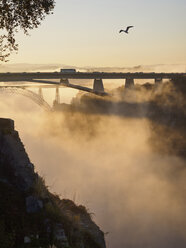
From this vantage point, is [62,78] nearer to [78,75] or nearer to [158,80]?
[78,75]

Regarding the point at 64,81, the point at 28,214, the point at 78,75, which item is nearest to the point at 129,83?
the point at 78,75

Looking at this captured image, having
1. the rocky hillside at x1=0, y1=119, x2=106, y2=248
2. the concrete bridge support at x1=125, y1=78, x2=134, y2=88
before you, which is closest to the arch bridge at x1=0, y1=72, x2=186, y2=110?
the concrete bridge support at x1=125, y1=78, x2=134, y2=88

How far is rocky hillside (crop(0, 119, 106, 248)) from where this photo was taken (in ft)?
44.4

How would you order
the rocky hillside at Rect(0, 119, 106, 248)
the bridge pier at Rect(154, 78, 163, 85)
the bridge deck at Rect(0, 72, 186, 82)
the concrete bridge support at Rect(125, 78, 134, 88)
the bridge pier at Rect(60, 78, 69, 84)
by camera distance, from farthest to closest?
the bridge pier at Rect(154, 78, 163, 85)
the concrete bridge support at Rect(125, 78, 134, 88)
the bridge pier at Rect(60, 78, 69, 84)
the bridge deck at Rect(0, 72, 186, 82)
the rocky hillside at Rect(0, 119, 106, 248)

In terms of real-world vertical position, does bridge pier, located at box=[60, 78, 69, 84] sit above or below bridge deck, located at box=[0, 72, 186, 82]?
below

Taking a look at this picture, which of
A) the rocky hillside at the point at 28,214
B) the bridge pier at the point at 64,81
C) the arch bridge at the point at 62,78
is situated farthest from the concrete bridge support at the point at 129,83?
the rocky hillside at the point at 28,214

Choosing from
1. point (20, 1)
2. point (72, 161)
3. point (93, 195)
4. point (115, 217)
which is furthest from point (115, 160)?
point (20, 1)

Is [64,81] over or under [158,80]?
under

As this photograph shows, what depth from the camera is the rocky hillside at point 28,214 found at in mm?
13539

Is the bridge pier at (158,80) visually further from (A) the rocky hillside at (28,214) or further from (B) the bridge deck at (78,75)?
(A) the rocky hillside at (28,214)

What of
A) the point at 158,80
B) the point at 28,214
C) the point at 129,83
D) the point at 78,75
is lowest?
the point at 129,83

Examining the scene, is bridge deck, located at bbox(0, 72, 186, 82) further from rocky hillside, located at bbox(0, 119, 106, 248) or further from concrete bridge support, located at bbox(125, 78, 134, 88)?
rocky hillside, located at bbox(0, 119, 106, 248)

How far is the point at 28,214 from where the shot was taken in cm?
1457

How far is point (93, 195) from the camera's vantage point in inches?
3223
